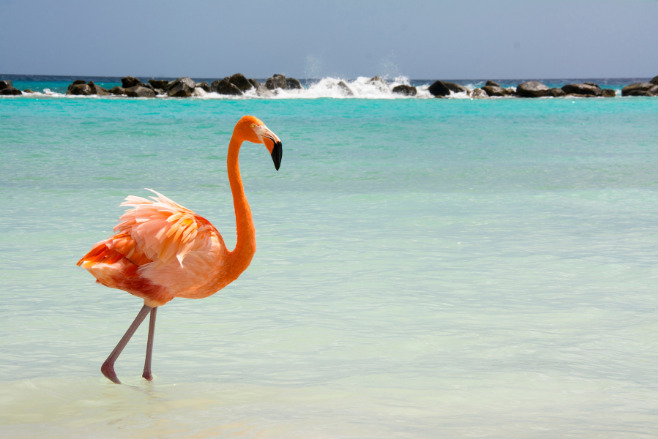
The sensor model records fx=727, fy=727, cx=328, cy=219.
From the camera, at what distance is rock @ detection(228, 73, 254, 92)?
46.1 meters

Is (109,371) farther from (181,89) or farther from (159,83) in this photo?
(159,83)

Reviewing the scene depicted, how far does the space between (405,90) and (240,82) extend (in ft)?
39.7

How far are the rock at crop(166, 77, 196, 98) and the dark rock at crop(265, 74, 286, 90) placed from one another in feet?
19.7

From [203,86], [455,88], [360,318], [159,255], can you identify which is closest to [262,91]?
[203,86]

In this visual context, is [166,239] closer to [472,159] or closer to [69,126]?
[472,159]

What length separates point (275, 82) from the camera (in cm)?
4897

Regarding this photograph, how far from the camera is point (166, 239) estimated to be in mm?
3252

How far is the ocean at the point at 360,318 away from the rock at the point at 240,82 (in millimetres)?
35975

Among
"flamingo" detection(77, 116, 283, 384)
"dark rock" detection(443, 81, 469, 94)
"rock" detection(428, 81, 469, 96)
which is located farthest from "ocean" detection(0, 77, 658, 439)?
"dark rock" detection(443, 81, 469, 94)

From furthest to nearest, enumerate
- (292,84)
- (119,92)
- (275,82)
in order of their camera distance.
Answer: (292,84) < (275,82) < (119,92)

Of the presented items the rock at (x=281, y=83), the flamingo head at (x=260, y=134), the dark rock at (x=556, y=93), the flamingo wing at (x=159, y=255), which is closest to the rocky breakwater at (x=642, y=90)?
the dark rock at (x=556, y=93)

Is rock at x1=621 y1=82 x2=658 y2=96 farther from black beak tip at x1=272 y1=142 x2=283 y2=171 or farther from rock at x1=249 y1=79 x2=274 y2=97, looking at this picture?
black beak tip at x1=272 y1=142 x2=283 y2=171

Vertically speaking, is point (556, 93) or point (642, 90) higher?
point (642, 90)

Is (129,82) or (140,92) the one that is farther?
(129,82)
